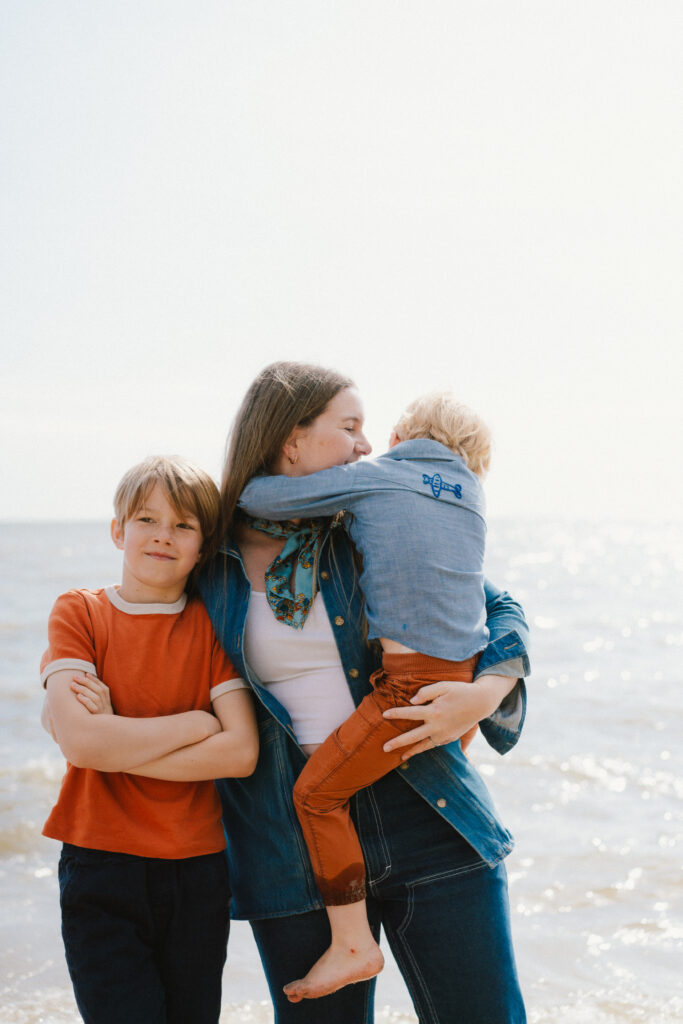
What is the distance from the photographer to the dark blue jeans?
75.6 inches

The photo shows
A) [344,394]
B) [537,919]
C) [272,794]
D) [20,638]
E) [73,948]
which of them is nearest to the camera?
[73,948]

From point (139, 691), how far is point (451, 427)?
1013mm

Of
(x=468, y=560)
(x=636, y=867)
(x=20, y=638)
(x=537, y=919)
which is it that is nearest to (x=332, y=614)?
(x=468, y=560)

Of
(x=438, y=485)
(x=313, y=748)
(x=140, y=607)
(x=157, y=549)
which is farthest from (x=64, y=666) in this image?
(x=438, y=485)

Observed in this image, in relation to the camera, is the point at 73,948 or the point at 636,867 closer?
the point at 73,948

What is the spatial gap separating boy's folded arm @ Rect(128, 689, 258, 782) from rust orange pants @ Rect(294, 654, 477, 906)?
0.14 m

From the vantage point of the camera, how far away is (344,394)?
7.43 feet

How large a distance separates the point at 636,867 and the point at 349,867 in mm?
3433

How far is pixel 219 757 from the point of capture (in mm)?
2002

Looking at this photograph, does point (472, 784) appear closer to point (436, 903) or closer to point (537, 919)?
point (436, 903)

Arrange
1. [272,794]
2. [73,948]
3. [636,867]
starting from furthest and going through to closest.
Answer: [636,867]
[272,794]
[73,948]

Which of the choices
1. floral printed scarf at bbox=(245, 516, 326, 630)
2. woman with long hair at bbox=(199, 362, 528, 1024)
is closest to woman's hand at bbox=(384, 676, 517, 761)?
woman with long hair at bbox=(199, 362, 528, 1024)

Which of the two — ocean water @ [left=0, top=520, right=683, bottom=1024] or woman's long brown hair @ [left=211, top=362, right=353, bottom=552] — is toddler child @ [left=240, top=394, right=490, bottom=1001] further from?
ocean water @ [left=0, top=520, right=683, bottom=1024]

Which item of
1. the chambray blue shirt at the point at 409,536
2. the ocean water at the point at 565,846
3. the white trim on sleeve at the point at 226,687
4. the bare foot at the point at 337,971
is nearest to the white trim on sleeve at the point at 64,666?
the white trim on sleeve at the point at 226,687
